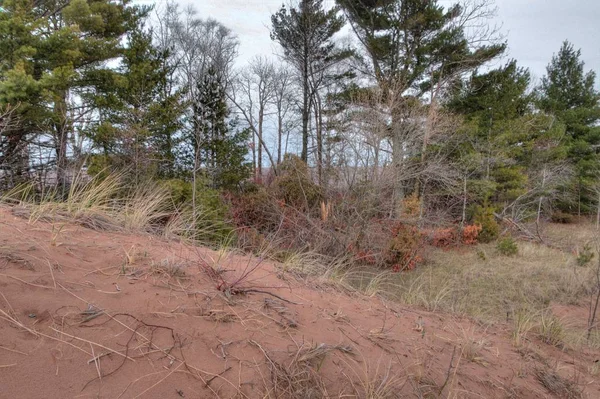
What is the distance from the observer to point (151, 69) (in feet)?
50.4

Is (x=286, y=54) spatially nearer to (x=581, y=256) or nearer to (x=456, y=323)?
(x=581, y=256)

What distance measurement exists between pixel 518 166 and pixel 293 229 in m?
16.0

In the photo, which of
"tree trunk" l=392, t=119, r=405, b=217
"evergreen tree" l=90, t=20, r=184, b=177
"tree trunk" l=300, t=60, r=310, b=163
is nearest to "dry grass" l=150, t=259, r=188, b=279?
"evergreen tree" l=90, t=20, r=184, b=177

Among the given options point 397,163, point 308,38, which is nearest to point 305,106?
point 308,38

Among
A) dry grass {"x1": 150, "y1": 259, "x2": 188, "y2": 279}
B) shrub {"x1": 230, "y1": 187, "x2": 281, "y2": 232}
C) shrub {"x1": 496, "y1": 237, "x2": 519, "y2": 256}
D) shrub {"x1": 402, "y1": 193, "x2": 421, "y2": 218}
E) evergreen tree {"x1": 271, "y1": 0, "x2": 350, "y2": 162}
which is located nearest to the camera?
dry grass {"x1": 150, "y1": 259, "x2": 188, "y2": 279}

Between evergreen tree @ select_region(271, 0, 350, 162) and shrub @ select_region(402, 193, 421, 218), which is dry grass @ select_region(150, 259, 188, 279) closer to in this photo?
shrub @ select_region(402, 193, 421, 218)

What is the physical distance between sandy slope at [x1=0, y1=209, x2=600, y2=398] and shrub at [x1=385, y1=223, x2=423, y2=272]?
30.2 ft

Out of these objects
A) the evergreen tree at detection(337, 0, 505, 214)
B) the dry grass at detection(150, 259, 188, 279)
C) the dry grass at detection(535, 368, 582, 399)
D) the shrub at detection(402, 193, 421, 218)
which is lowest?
the dry grass at detection(535, 368, 582, 399)

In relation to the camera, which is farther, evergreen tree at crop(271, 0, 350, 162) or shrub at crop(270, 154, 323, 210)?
evergreen tree at crop(271, 0, 350, 162)

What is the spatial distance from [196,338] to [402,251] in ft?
38.3

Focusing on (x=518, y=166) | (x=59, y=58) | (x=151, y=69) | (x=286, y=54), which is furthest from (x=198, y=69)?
(x=518, y=166)

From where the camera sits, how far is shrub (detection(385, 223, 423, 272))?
512 inches

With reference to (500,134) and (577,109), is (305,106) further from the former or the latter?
(577,109)

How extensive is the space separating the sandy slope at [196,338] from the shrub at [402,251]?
920 cm
